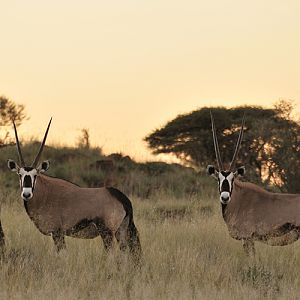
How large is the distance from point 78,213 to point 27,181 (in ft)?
2.14

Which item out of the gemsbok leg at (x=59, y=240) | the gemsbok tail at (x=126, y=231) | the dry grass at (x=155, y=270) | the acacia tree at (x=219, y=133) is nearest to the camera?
the dry grass at (x=155, y=270)

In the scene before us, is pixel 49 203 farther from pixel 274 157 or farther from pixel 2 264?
pixel 274 157

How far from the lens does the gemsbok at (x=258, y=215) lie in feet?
27.5

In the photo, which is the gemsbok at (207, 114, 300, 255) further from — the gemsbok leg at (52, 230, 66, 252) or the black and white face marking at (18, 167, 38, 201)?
the black and white face marking at (18, 167, 38, 201)

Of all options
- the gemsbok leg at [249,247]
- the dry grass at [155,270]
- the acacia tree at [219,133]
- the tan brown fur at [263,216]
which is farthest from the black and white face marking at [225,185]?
the acacia tree at [219,133]

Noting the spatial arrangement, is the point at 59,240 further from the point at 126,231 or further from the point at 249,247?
the point at 249,247

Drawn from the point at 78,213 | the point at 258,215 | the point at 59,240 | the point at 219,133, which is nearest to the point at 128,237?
the point at 78,213

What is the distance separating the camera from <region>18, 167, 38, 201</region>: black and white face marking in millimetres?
7836

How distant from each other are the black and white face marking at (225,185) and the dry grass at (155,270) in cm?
65

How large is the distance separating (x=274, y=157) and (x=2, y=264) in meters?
12.7

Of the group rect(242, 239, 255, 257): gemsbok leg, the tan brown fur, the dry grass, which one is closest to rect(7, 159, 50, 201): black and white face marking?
the dry grass

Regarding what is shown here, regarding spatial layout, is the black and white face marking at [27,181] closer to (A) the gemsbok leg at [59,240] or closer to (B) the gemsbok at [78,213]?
(B) the gemsbok at [78,213]

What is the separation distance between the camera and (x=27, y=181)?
7930 millimetres

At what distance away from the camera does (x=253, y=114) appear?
2572 centimetres
